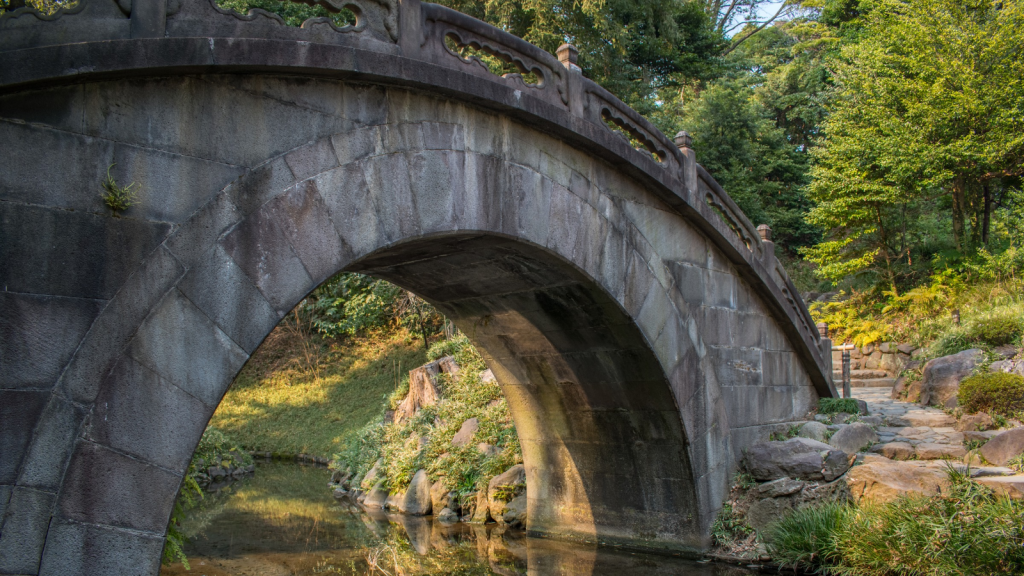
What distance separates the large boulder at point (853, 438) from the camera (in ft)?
31.3

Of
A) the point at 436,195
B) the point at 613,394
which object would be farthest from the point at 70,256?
the point at 613,394

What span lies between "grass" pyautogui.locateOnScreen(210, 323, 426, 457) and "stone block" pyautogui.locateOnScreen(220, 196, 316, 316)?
53.4 feet

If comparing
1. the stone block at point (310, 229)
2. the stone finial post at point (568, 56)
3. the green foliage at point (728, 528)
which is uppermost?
the stone finial post at point (568, 56)

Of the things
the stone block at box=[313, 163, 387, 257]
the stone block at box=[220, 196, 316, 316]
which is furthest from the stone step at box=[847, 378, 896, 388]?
the stone block at box=[220, 196, 316, 316]

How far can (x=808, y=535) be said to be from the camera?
7.84m

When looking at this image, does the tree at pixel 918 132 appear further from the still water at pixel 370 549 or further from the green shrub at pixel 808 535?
the still water at pixel 370 549

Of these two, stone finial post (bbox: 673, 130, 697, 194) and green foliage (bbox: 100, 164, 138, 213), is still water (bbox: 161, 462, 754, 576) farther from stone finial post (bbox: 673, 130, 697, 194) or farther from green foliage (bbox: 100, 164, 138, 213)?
green foliage (bbox: 100, 164, 138, 213)

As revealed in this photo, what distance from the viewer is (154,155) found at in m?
4.48

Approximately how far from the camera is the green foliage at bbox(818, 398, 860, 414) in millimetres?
10812

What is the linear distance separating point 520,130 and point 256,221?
9.55 feet

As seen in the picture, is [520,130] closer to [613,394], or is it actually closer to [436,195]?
[436,195]

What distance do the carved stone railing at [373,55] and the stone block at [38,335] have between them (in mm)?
1197

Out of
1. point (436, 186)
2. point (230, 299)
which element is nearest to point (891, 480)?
point (436, 186)

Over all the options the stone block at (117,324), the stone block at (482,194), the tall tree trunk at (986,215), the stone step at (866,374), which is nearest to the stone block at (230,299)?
the stone block at (117,324)
